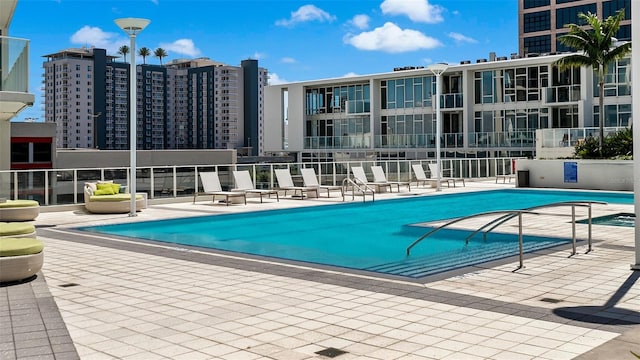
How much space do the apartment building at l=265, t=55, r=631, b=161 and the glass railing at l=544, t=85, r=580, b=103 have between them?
0.05m

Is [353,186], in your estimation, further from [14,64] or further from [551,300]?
[551,300]

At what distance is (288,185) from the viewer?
21.8 meters

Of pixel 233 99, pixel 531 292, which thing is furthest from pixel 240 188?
pixel 233 99

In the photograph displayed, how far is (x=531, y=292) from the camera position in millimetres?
7094

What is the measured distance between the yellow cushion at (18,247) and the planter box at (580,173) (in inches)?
818

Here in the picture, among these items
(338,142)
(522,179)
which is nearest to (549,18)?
(338,142)

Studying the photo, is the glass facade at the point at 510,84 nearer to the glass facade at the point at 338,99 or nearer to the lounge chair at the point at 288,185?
the glass facade at the point at 338,99

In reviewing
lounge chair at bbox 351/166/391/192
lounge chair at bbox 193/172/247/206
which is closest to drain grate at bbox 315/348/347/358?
lounge chair at bbox 193/172/247/206

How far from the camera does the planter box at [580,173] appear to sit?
77.5ft

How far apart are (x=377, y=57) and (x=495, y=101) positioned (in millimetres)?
83361

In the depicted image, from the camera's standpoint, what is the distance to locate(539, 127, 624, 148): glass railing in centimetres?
2736

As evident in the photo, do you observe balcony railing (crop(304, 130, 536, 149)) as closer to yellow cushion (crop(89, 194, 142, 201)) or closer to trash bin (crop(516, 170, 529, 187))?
trash bin (crop(516, 170, 529, 187))

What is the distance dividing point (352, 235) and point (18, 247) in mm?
6723

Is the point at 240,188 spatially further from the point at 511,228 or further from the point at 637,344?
the point at 637,344
